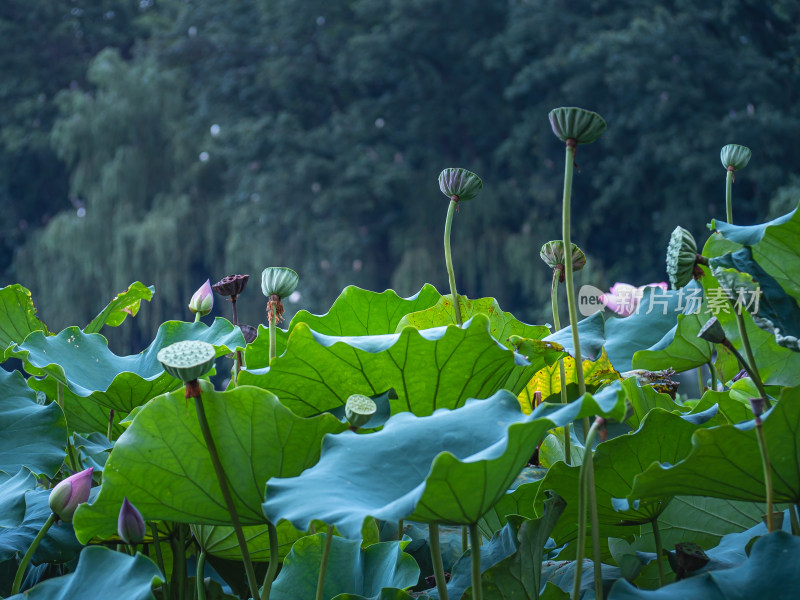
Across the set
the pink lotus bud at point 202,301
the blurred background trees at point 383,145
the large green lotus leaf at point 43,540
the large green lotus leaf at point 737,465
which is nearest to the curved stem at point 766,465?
the large green lotus leaf at point 737,465

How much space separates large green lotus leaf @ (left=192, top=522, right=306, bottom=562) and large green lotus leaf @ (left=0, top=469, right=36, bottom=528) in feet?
0.27

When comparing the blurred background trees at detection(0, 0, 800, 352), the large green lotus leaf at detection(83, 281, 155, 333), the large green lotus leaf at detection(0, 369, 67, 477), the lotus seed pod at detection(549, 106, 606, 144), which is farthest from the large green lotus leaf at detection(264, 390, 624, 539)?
the blurred background trees at detection(0, 0, 800, 352)

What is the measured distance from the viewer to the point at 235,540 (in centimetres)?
43

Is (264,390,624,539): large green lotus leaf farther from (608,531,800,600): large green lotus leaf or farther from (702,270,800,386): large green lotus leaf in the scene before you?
(702,270,800,386): large green lotus leaf

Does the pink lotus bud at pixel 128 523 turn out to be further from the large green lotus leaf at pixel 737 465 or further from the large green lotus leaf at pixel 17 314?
the large green lotus leaf at pixel 17 314

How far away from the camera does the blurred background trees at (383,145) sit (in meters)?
7.73

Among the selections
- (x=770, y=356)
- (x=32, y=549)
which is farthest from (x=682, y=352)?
(x=32, y=549)

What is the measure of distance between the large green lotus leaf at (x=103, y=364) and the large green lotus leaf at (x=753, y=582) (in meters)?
0.28

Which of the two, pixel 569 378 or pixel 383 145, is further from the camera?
pixel 383 145

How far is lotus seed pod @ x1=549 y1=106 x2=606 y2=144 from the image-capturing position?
36 centimetres

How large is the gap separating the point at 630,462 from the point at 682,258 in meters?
0.09

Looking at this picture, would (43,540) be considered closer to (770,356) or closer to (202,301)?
(202,301)

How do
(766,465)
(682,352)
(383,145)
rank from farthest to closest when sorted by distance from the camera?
(383,145) → (682,352) → (766,465)

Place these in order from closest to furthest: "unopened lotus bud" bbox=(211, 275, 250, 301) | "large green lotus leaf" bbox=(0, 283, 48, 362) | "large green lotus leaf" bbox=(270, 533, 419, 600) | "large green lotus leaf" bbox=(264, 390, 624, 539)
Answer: "large green lotus leaf" bbox=(264, 390, 624, 539)
"large green lotus leaf" bbox=(270, 533, 419, 600)
"unopened lotus bud" bbox=(211, 275, 250, 301)
"large green lotus leaf" bbox=(0, 283, 48, 362)
